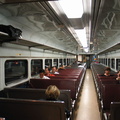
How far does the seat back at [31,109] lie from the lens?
1780 mm

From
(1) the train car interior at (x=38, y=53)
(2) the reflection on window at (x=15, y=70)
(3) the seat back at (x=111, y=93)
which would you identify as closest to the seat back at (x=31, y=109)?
(1) the train car interior at (x=38, y=53)

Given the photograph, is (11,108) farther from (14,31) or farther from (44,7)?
(44,7)

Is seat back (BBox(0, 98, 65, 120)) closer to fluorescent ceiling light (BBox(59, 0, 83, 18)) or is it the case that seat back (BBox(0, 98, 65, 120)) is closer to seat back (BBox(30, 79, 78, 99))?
fluorescent ceiling light (BBox(59, 0, 83, 18))

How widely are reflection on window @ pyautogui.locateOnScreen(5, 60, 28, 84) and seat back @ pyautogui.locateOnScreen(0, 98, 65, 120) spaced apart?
47.6 inches

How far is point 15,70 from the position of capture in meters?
3.54

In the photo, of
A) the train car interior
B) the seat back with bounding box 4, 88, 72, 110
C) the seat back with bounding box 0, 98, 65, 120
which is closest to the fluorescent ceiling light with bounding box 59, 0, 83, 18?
the train car interior

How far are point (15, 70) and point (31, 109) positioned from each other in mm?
1888

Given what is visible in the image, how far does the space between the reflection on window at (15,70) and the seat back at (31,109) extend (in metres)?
1.21

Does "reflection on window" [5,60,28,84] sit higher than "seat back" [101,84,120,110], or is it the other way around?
"reflection on window" [5,60,28,84]

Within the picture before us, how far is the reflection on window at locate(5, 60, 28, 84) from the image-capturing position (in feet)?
10.2

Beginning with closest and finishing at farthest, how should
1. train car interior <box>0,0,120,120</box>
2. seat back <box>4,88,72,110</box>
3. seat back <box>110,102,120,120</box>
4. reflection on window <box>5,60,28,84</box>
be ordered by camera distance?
seat back <box>110,102,120,120</box> → train car interior <box>0,0,120,120</box> → seat back <box>4,88,72,110</box> → reflection on window <box>5,60,28,84</box>

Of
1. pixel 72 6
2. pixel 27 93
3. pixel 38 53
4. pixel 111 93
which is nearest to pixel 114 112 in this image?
pixel 111 93

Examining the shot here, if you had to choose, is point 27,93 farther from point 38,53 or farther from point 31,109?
point 38,53

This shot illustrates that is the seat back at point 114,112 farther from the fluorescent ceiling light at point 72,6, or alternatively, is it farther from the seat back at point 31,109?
the fluorescent ceiling light at point 72,6
